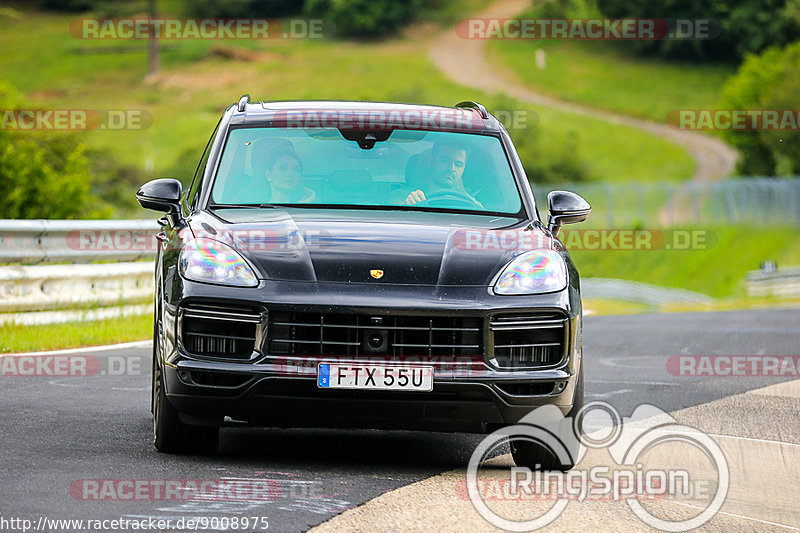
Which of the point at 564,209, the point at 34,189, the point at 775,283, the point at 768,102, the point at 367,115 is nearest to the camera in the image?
the point at 564,209

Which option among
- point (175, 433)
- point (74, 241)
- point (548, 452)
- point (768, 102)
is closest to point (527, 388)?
point (548, 452)

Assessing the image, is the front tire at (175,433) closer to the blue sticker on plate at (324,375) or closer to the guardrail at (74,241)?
the blue sticker on plate at (324,375)

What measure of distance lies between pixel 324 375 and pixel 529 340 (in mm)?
976

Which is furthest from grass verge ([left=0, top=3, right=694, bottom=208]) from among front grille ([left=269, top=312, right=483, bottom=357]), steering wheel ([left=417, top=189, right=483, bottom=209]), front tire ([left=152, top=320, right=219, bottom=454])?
front grille ([left=269, top=312, right=483, bottom=357])

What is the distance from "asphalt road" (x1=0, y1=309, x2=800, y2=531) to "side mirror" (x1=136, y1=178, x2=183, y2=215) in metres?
1.22

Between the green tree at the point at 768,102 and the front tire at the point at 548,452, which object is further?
the green tree at the point at 768,102

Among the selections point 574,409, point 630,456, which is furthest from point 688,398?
point 574,409

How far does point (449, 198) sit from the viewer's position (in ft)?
25.7

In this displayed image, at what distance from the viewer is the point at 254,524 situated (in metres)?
5.44

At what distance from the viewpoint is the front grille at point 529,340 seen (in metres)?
6.70

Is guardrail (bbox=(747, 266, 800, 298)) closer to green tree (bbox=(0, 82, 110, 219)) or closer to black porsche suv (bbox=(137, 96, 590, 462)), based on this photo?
green tree (bbox=(0, 82, 110, 219))

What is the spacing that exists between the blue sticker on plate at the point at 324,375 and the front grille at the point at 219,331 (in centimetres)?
32

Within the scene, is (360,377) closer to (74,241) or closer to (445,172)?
(445,172)

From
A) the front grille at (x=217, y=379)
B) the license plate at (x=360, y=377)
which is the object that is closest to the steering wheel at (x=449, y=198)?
the license plate at (x=360, y=377)
